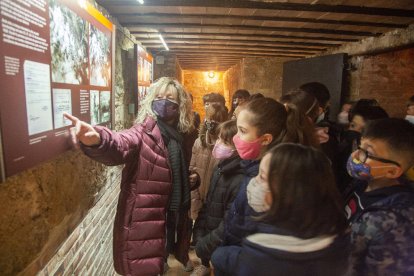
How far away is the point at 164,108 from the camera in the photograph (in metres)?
2.24

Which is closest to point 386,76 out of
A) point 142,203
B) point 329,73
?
point 329,73

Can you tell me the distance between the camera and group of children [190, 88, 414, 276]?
107cm

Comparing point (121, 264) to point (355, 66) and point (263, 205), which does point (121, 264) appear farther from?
point (355, 66)

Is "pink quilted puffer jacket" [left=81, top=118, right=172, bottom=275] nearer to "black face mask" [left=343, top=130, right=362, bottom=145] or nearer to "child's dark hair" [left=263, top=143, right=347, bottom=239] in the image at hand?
"child's dark hair" [left=263, top=143, right=347, bottom=239]

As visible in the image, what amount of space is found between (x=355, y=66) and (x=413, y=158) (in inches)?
166

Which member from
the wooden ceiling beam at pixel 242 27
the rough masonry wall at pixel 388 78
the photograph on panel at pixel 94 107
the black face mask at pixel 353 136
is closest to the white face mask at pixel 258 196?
the photograph on panel at pixel 94 107

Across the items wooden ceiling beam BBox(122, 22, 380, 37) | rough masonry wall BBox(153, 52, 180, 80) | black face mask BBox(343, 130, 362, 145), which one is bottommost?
black face mask BBox(343, 130, 362, 145)

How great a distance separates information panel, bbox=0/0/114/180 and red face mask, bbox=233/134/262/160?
1.05 metres

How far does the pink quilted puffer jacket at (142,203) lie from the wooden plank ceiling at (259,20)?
5.47 ft

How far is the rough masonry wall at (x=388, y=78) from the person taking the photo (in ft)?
16.7

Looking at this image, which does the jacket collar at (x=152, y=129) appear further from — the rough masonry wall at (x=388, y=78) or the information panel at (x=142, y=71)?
the rough masonry wall at (x=388, y=78)

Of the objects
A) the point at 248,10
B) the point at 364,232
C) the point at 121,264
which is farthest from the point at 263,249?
the point at 248,10

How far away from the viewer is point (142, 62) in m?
4.19

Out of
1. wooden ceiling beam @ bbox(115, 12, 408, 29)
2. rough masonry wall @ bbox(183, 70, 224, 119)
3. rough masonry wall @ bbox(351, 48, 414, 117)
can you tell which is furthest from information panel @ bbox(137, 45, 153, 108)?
rough masonry wall @ bbox(183, 70, 224, 119)
